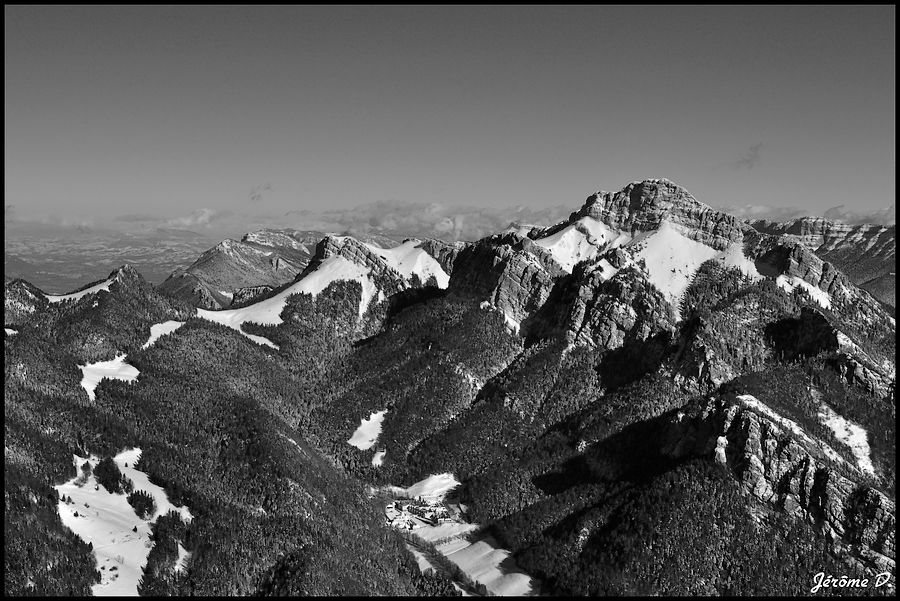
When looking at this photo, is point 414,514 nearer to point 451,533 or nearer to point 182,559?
point 451,533

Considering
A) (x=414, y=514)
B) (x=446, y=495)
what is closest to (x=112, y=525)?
(x=414, y=514)

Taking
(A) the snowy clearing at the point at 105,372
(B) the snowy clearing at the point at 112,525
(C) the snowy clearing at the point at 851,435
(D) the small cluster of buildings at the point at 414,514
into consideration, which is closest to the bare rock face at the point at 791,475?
(C) the snowy clearing at the point at 851,435

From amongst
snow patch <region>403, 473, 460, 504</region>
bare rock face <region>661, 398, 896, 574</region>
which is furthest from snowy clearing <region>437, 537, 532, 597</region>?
bare rock face <region>661, 398, 896, 574</region>

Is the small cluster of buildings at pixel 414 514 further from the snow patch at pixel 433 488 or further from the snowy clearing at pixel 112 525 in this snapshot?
the snowy clearing at pixel 112 525

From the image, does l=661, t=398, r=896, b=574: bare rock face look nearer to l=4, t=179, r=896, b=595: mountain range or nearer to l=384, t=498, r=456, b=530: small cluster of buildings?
l=4, t=179, r=896, b=595: mountain range

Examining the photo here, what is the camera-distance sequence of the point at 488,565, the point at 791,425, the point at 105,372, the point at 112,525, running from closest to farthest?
1. the point at 112,525
2. the point at 488,565
3. the point at 791,425
4. the point at 105,372

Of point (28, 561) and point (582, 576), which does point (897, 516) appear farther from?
point (28, 561)
